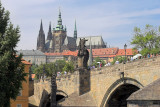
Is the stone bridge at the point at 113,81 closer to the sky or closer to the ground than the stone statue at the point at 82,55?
closer to the ground

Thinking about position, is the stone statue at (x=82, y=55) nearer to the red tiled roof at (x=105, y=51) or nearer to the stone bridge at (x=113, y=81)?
the stone bridge at (x=113, y=81)

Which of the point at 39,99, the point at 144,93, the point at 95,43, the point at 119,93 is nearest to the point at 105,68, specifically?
the point at 119,93

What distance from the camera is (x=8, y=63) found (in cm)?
1823

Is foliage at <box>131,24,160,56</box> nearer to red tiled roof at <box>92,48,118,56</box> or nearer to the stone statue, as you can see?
the stone statue

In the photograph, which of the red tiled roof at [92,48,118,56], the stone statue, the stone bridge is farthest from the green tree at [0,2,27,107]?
the red tiled roof at [92,48,118,56]

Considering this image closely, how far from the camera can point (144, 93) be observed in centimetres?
1597

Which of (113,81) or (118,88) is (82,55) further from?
(118,88)

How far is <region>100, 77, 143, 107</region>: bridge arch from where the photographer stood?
965 inches

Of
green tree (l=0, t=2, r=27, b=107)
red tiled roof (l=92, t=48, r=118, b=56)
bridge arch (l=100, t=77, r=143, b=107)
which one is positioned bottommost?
bridge arch (l=100, t=77, r=143, b=107)

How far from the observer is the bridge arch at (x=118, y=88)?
24500 mm

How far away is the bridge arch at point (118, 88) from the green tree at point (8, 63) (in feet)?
30.9

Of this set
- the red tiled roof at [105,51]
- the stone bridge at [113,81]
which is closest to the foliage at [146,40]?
the stone bridge at [113,81]

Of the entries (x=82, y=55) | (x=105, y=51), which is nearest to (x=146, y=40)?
(x=82, y=55)

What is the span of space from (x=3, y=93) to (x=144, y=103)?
7.92 metres
